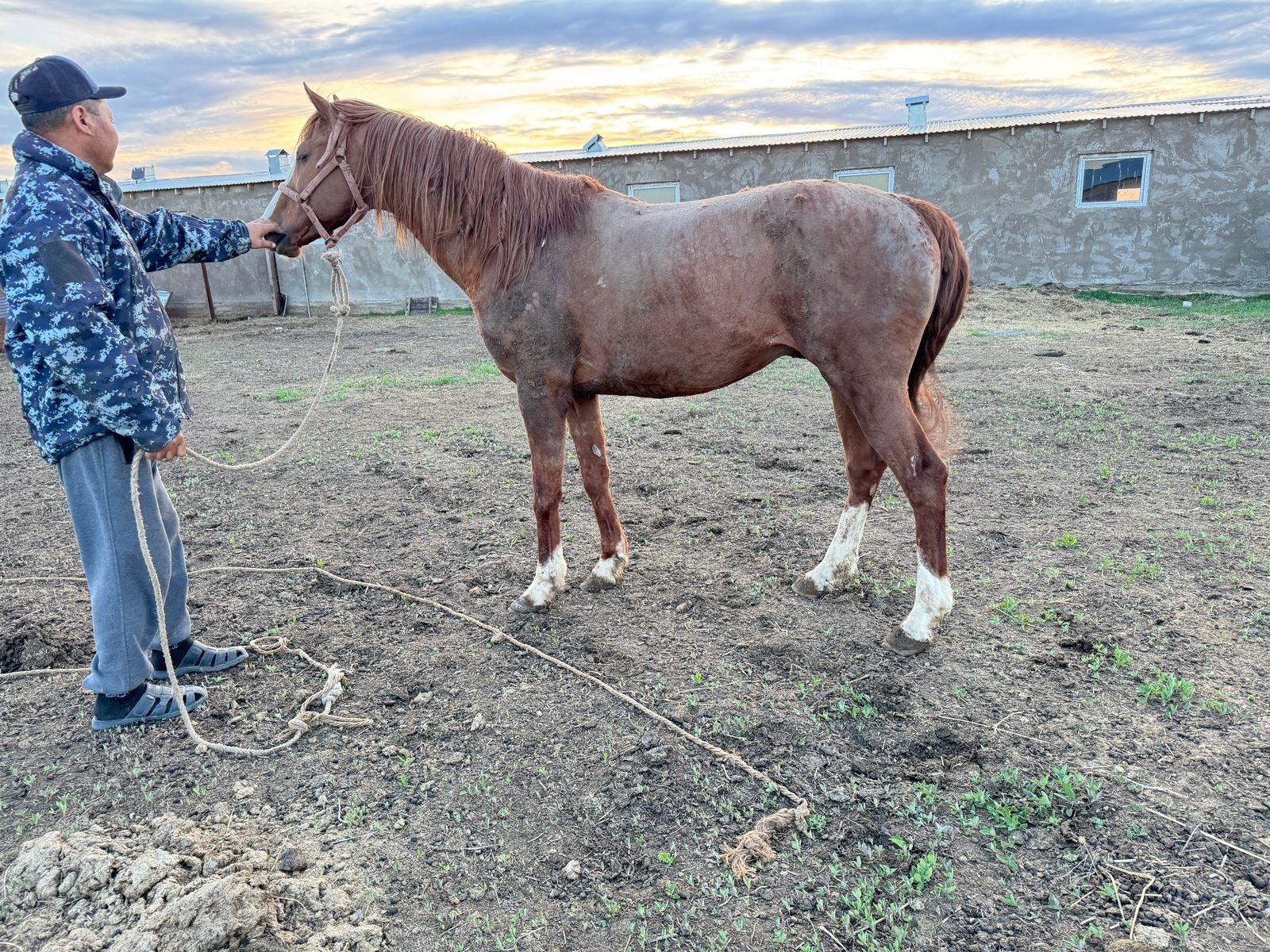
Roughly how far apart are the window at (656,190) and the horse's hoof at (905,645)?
15.8 metres

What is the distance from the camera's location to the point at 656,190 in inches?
700

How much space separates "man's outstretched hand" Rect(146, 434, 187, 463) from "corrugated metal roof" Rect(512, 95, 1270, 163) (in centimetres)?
1284

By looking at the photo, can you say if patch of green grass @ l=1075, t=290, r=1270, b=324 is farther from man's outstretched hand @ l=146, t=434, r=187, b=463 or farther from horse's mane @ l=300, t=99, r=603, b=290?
man's outstretched hand @ l=146, t=434, r=187, b=463

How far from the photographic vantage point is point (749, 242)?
326cm

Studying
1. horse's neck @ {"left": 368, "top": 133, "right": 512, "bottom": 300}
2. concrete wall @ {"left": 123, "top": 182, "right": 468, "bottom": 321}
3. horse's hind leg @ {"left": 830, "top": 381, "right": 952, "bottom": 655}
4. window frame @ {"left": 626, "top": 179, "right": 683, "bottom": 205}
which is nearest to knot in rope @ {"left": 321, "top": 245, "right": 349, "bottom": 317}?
horse's neck @ {"left": 368, "top": 133, "right": 512, "bottom": 300}

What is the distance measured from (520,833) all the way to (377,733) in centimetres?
82

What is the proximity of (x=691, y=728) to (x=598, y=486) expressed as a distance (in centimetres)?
155

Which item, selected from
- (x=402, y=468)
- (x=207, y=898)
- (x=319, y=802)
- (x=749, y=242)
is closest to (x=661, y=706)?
(x=319, y=802)

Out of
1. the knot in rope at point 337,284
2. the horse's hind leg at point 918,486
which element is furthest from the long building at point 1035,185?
the horse's hind leg at point 918,486

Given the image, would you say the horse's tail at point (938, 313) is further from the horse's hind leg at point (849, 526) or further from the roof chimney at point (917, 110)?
the roof chimney at point (917, 110)

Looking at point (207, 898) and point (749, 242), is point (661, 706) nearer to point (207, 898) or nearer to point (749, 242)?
point (207, 898)

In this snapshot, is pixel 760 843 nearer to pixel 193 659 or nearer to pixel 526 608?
pixel 526 608

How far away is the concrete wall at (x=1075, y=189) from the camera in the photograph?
14.5m

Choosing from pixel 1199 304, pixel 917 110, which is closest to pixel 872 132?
pixel 917 110
